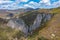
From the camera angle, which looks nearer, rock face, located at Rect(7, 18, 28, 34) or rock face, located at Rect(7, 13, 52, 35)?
rock face, located at Rect(7, 13, 52, 35)

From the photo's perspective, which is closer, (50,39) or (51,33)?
(50,39)

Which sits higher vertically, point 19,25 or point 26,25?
point 19,25

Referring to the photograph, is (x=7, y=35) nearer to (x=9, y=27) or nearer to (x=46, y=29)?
(x=9, y=27)

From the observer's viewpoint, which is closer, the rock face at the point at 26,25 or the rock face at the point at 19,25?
the rock face at the point at 26,25

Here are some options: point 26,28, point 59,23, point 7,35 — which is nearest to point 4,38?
point 7,35

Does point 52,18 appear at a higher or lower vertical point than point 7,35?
higher

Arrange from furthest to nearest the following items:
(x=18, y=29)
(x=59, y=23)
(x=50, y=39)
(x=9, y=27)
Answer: (x=9, y=27), (x=18, y=29), (x=59, y=23), (x=50, y=39)

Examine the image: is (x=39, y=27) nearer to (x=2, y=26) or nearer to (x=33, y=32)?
(x=33, y=32)

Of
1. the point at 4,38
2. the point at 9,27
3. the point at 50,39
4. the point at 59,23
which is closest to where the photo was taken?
the point at 50,39

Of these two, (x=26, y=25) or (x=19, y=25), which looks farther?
(x=26, y=25)
